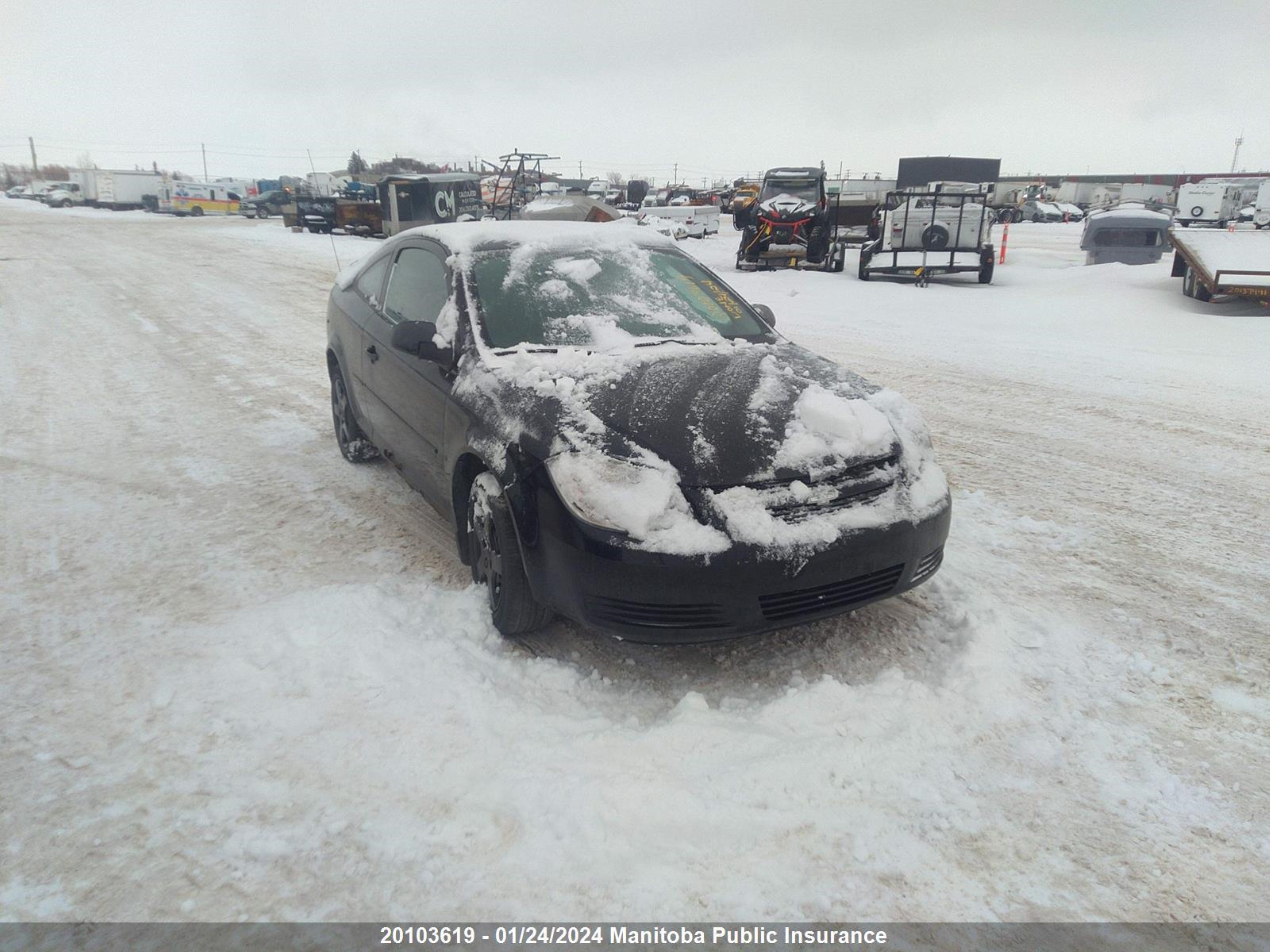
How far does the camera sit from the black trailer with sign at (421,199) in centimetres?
2520

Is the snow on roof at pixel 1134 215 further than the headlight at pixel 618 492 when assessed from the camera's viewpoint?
Yes

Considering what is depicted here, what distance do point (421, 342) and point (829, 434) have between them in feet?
6.12

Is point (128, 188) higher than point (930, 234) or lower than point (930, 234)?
higher

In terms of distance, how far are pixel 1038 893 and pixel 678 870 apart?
0.95 metres

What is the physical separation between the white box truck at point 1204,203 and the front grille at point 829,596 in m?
41.2

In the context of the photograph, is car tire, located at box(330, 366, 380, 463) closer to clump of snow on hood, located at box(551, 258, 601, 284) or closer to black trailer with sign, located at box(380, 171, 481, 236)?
clump of snow on hood, located at box(551, 258, 601, 284)

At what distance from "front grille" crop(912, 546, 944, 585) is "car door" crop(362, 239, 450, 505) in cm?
206

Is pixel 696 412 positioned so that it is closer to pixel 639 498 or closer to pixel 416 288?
pixel 639 498

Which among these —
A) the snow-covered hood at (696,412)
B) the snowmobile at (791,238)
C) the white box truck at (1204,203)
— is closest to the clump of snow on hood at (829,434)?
the snow-covered hood at (696,412)

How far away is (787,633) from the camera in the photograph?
3385 mm

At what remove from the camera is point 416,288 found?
4.38 metres

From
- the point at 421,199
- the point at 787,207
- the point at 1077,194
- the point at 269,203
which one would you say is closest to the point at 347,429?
the point at 787,207

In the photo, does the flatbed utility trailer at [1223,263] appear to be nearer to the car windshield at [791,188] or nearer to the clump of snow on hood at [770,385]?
the car windshield at [791,188]

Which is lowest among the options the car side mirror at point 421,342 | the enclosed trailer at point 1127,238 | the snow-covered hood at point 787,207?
the car side mirror at point 421,342
